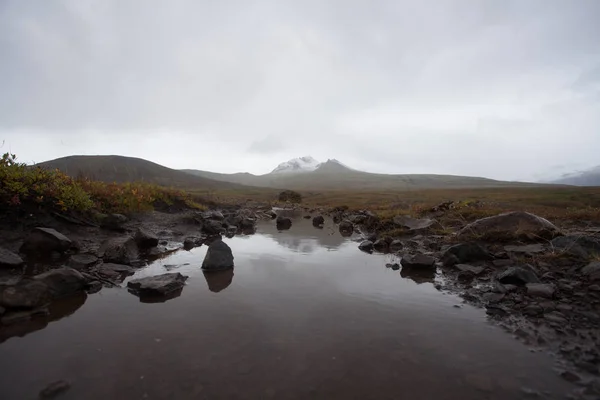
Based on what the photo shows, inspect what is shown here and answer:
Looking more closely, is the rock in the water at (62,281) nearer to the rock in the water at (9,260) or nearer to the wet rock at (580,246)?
the rock in the water at (9,260)

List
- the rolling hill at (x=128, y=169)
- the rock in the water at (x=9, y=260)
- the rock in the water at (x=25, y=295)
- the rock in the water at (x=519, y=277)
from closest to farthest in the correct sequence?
the rock in the water at (x=25, y=295)
the rock in the water at (x=519, y=277)
the rock in the water at (x=9, y=260)
the rolling hill at (x=128, y=169)

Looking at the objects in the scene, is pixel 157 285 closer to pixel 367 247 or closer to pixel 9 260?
pixel 9 260

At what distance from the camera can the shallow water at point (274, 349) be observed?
3.98 meters

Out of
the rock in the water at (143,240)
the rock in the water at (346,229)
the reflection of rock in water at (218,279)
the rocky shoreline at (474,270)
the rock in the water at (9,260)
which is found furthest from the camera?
the rock in the water at (346,229)

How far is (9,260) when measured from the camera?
7852 millimetres

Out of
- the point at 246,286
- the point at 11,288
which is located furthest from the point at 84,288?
the point at 246,286

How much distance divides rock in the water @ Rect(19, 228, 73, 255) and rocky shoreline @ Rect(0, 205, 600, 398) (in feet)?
0.08

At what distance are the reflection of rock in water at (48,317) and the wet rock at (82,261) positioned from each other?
2.13 m

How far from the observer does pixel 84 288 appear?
7234mm

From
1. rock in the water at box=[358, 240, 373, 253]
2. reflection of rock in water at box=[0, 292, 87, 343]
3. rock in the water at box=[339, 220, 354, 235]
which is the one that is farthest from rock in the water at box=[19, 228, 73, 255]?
rock in the water at box=[339, 220, 354, 235]

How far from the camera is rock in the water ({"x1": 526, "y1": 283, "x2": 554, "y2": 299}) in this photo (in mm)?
6537

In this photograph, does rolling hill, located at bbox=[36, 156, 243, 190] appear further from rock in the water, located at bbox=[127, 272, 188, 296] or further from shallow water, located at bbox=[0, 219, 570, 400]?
shallow water, located at bbox=[0, 219, 570, 400]

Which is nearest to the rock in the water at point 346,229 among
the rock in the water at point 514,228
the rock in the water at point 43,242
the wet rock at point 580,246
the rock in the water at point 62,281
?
the rock in the water at point 514,228

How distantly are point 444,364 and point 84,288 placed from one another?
764 cm
